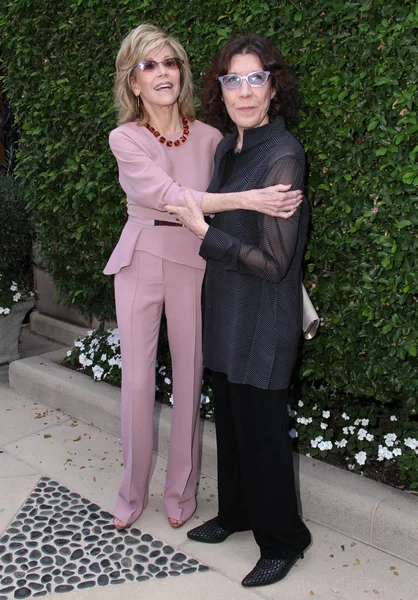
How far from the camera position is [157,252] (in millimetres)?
3084

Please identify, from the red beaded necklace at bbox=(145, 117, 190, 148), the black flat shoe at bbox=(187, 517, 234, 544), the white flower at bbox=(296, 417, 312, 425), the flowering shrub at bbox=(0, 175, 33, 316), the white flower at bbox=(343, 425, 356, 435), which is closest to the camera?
the red beaded necklace at bbox=(145, 117, 190, 148)

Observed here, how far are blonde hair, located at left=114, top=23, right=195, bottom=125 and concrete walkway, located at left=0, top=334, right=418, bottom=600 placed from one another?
1.85 m

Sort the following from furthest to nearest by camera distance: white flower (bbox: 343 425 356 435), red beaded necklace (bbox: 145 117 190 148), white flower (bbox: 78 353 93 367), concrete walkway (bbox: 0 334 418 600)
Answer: white flower (bbox: 78 353 93 367) → white flower (bbox: 343 425 356 435) → red beaded necklace (bbox: 145 117 190 148) → concrete walkway (bbox: 0 334 418 600)

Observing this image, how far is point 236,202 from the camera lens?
8.52 ft

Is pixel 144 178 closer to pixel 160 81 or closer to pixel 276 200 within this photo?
pixel 160 81

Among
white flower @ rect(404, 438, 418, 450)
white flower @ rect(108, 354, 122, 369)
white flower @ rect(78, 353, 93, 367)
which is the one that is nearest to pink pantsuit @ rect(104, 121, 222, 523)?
white flower @ rect(404, 438, 418, 450)

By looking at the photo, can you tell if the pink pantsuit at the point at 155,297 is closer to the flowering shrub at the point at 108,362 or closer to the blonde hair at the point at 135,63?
the blonde hair at the point at 135,63

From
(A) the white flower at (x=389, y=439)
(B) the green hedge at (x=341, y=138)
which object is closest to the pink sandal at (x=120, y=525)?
(B) the green hedge at (x=341, y=138)

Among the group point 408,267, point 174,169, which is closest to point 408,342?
point 408,267

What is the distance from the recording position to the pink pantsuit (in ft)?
9.75

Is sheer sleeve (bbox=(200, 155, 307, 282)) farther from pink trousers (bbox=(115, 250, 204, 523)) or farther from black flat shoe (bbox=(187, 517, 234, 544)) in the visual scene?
black flat shoe (bbox=(187, 517, 234, 544))

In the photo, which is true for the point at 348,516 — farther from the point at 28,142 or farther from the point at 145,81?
the point at 28,142

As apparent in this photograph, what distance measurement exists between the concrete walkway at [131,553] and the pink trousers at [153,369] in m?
0.18

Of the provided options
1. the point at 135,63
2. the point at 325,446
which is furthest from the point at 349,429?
the point at 135,63
